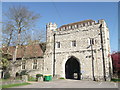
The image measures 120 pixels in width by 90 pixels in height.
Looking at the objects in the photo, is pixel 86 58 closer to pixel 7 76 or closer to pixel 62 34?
pixel 62 34

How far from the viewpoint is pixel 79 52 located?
2341 cm

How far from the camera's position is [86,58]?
2262 centimetres

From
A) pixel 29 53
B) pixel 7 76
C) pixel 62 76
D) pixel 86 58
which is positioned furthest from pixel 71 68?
pixel 7 76

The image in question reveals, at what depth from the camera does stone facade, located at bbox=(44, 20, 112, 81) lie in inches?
843

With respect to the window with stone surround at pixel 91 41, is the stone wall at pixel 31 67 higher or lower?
lower

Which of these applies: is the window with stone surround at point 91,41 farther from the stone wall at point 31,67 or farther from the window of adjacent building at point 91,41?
the stone wall at point 31,67

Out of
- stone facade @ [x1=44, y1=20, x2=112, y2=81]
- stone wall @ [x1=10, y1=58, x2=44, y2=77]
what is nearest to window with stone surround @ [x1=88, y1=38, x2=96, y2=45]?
stone facade @ [x1=44, y1=20, x2=112, y2=81]

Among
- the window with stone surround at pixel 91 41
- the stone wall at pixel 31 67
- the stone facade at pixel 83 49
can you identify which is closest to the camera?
the stone facade at pixel 83 49

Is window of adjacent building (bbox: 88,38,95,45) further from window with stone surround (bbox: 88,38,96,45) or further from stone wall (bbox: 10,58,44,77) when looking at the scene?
stone wall (bbox: 10,58,44,77)

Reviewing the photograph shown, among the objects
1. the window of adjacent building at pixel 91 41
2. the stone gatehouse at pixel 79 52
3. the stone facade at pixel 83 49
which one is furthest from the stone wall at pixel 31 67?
the window of adjacent building at pixel 91 41

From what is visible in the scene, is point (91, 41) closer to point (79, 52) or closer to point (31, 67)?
point (79, 52)

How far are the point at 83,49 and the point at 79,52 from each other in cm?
92

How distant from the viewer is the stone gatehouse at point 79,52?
2147 cm

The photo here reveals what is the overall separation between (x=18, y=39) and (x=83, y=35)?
11414 mm
